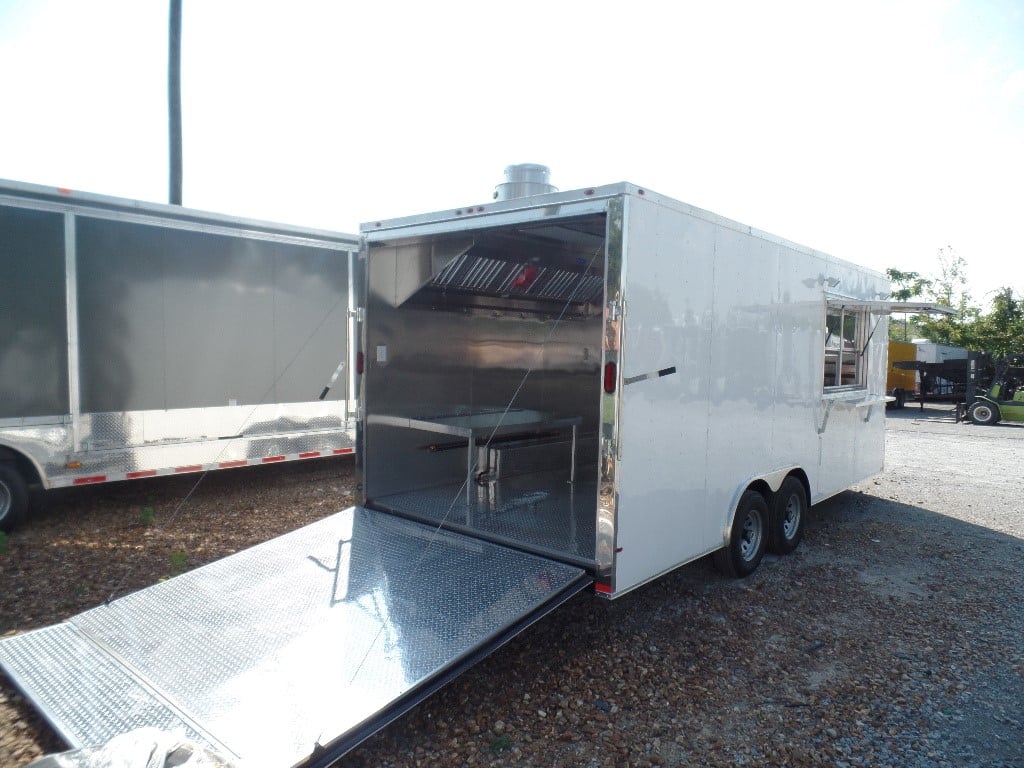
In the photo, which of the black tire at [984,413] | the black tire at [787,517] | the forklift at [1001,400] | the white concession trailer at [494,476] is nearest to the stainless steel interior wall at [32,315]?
the white concession trailer at [494,476]

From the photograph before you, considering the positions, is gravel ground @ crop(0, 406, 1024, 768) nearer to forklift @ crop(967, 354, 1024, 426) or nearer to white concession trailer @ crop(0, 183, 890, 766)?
white concession trailer @ crop(0, 183, 890, 766)

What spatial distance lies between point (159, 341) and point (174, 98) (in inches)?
233

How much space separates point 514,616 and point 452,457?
254 cm

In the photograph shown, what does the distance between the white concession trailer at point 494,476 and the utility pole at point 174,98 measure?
6.72 meters

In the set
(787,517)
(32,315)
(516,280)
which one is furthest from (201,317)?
(787,517)

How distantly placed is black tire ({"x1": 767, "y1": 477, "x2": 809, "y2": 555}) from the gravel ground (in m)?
0.22

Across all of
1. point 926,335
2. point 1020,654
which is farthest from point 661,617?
point 926,335

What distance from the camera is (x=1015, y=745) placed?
3.04m

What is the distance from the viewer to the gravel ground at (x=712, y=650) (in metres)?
2.94

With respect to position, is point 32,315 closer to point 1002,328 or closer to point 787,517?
point 787,517

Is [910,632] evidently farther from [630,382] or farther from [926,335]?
[926,335]

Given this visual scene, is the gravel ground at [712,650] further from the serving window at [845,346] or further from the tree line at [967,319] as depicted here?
the tree line at [967,319]

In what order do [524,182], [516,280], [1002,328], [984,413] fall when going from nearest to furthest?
[524,182], [516,280], [984,413], [1002,328]

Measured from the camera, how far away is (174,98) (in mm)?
10109
